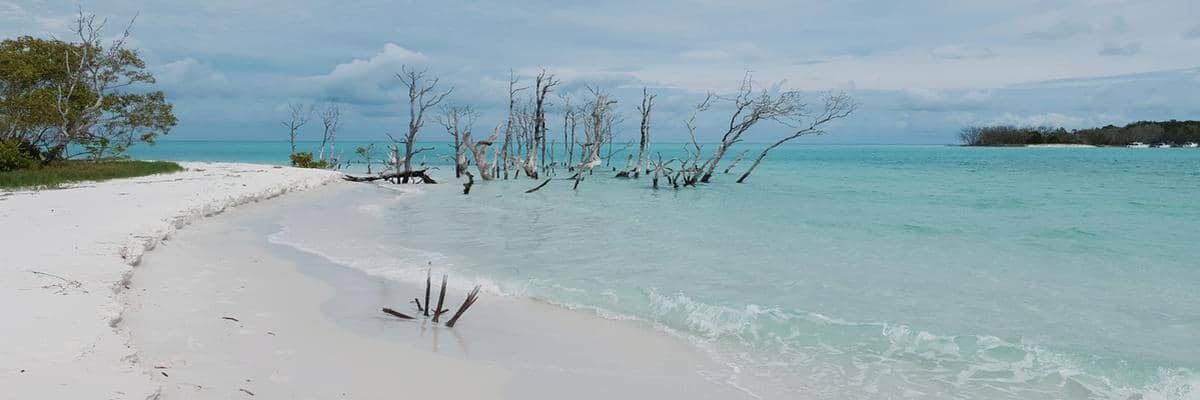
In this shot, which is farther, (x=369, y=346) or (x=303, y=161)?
(x=303, y=161)

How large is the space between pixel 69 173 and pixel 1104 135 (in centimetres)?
15345

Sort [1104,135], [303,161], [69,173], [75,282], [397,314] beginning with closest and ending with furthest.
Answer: [75,282], [397,314], [69,173], [303,161], [1104,135]

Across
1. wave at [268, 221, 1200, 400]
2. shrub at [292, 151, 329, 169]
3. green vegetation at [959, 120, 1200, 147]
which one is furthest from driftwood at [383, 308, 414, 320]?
green vegetation at [959, 120, 1200, 147]

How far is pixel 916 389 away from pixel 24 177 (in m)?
22.2

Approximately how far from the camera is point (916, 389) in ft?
19.2

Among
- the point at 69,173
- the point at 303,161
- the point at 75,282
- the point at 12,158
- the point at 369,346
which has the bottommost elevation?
the point at 303,161

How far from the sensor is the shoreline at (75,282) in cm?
425

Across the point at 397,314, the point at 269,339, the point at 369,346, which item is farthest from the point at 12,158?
the point at 369,346

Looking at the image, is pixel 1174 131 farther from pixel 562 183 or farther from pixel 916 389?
pixel 916 389

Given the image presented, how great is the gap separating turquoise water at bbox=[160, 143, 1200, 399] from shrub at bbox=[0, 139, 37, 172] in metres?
10.2

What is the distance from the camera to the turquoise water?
6410 mm

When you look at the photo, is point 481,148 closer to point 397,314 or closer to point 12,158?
point 12,158

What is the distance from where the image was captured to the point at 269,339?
620cm

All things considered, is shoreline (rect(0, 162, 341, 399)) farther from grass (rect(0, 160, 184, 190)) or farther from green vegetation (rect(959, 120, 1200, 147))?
green vegetation (rect(959, 120, 1200, 147))
